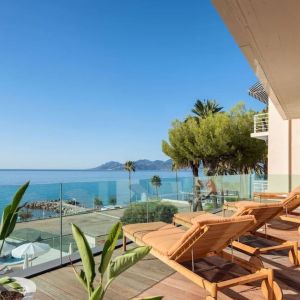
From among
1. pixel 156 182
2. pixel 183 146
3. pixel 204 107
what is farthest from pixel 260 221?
pixel 204 107

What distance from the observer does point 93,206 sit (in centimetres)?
517

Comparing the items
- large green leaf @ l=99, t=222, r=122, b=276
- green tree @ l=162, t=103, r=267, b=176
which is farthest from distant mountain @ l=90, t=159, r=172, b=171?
large green leaf @ l=99, t=222, r=122, b=276

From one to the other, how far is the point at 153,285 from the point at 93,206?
2184 mm

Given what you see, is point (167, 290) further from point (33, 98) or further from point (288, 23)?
point (33, 98)

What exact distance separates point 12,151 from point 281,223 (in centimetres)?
6140

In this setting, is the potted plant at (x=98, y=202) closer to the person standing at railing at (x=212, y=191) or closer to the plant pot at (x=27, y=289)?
the plant pot at (x=27, y=289)

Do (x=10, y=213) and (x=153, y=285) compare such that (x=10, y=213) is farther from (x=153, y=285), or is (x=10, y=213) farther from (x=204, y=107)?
(x=204, y=107)

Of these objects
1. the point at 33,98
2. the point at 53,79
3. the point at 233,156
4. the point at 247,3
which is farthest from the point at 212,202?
the point at 33,98

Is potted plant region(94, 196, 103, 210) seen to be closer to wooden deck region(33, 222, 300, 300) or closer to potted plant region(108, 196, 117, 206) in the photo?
potted plant region(108, 196, 117, 206)

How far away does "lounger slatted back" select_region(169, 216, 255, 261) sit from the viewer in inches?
111

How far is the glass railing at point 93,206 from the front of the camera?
4324 millimetres

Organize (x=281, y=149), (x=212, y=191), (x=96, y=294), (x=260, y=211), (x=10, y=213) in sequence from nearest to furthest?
(x=96, y=294), (x=10, y=213), (x=260, y=211), (x=212, y=191), (x=281, y=149)

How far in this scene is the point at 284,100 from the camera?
296 inches

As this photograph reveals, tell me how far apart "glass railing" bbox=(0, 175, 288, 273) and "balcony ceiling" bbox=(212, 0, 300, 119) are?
3.04 m
